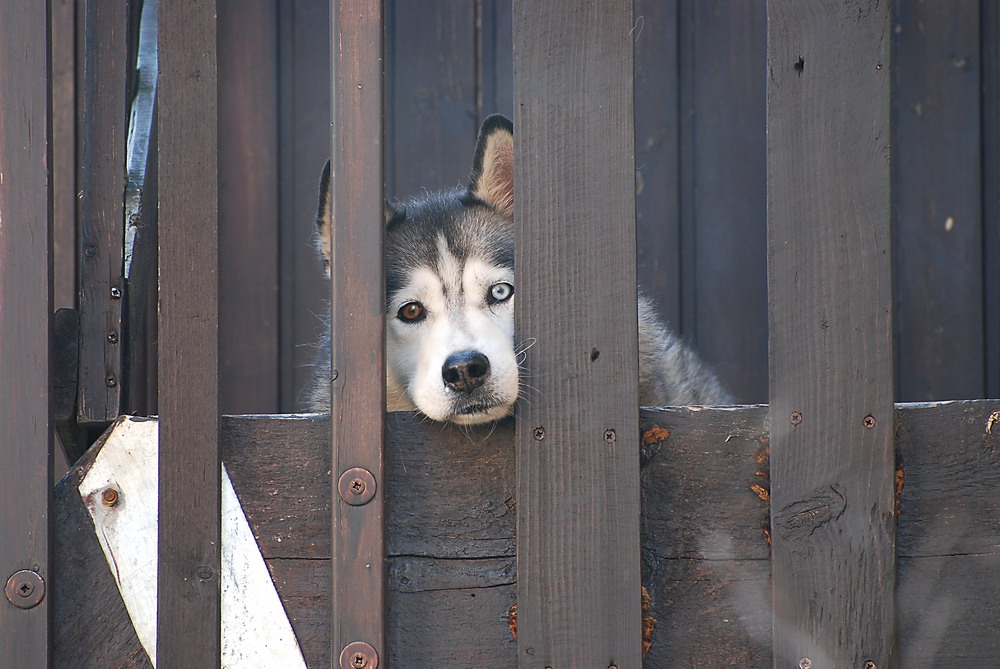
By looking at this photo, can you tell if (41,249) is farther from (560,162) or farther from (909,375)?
(909,375)

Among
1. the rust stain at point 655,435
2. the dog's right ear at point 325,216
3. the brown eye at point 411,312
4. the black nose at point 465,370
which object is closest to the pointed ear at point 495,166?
the dog's right ear at point 325,216

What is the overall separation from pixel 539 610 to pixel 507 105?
305 centimetres

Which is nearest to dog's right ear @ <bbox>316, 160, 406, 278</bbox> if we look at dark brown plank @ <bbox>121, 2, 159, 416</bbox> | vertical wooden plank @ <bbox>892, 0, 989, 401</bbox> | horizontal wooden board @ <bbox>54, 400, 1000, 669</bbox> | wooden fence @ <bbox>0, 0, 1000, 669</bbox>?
dark brown plank @ <bbox>121, 2, 159, 416</bbox>

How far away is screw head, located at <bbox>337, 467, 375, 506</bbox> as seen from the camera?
1689mm

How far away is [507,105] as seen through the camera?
4.24 meters

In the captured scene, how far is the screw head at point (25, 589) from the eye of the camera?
171cm

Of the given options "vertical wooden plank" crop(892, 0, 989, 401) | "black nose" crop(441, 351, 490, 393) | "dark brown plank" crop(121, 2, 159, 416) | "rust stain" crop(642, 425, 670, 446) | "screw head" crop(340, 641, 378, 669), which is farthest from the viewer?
"vertical wooden plank" crop(892, 0, 989, 401)

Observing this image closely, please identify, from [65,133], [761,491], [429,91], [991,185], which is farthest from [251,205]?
[991,185]

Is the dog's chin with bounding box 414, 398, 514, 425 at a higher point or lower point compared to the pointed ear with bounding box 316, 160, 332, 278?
lower

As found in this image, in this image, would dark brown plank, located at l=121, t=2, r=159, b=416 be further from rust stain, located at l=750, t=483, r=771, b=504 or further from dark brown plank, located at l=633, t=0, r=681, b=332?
dark brown plank, located at l=633, t=0, r=681, b=332

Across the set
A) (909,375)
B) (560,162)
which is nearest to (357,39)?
(560,162)

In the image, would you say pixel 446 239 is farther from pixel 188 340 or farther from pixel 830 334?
pixel 830 334

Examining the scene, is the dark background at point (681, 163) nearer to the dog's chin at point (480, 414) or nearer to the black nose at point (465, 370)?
the black nose at point (465, 370)

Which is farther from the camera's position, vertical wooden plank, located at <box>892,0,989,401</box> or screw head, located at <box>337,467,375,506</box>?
vertical wooden plank, located at <box>892,0,989,401</box>
